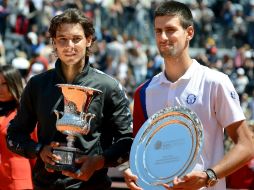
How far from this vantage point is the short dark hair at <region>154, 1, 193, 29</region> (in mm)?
4047

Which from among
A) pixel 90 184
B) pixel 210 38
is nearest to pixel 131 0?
pixel 210 38

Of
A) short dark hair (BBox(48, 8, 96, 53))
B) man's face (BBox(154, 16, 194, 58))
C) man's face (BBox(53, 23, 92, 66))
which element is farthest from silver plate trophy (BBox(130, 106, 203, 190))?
short dark hair (BBox(48, 8, 96, 53))

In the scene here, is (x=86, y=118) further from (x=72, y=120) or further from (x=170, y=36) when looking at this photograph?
(x=170, y=36)

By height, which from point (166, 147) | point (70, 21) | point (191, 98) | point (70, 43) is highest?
point (70, 21)

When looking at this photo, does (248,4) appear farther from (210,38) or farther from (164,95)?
(164,95)

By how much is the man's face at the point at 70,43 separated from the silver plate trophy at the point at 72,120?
0.25 m

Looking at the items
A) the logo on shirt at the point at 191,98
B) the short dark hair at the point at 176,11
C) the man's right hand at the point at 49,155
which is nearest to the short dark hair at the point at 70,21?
the short dark hair at the point at 176,11

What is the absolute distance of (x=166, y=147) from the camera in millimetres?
3816

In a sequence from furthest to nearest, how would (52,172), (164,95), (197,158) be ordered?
(52,172), (164,95), (197,158)

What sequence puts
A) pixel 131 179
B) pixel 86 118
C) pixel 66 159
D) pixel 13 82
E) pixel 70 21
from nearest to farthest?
pixel 131 179 < pixel 66 159 < pixel 86 118 < pixel 70 21 < pixel 13 82

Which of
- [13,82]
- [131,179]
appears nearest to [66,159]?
[131,179]

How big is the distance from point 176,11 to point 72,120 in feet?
2.59

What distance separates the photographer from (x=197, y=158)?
11.9ft

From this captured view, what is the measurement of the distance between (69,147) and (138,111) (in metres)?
0.43
